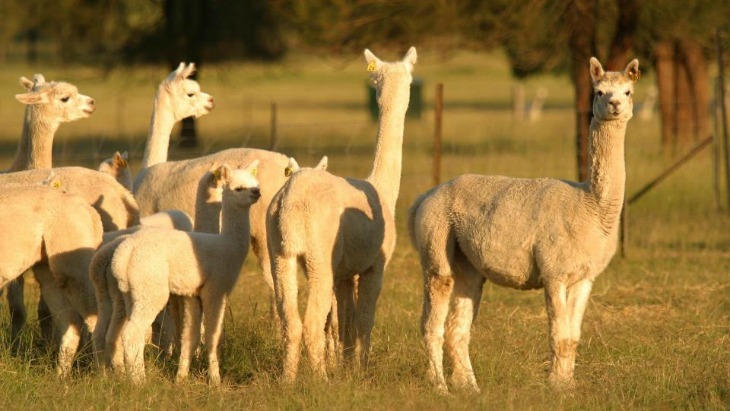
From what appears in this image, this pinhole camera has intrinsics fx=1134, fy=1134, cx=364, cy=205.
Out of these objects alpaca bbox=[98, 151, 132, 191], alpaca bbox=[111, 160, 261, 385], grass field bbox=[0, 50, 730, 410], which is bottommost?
grass field bbox=[0, 50, 730, 410]

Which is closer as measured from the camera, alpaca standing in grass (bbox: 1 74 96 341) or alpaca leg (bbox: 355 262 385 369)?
alpaca leg (bbox: 355 262 385 369)

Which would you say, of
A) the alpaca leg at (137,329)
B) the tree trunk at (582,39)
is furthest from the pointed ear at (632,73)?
the tree trunk at (582,39)

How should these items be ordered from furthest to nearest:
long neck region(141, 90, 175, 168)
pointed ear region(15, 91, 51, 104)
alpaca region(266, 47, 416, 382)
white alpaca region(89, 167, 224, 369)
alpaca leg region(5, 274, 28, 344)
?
long neck region(141, 90, 175, 168) → pointed ear region(15, 91, 51, 104) → alpaca leg region(5, 274, 28, 344) → white alpaca region(89, 167, 224, 369) → alpaca region(266, 47, 416, 382)

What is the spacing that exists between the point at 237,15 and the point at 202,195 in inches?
718

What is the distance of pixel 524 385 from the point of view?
6.96 m

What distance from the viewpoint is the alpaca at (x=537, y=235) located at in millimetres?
6828

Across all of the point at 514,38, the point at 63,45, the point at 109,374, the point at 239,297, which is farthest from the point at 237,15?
the point at 109,374

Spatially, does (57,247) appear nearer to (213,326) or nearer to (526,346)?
(213,326)

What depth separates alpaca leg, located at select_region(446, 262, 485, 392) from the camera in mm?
7234

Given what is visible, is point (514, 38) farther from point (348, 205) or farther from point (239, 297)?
point (348, 205)

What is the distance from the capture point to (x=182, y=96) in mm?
10406

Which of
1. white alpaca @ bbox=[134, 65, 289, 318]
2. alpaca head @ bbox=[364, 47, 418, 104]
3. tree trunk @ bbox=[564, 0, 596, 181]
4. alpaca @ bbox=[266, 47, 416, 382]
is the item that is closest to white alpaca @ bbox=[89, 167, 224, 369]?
alpaca @ bbox=[266, 47, 416, 382]

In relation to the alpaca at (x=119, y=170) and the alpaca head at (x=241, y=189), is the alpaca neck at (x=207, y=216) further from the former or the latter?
the alpaca at (x=119, y=170)

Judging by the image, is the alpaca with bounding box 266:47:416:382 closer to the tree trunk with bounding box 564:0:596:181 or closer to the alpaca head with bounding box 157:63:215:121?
the alpaca head with bounding box 157:63:215:121
